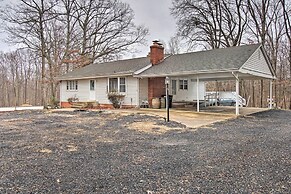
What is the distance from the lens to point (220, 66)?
12312 mm

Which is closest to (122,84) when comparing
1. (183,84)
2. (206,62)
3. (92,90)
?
(92,90)

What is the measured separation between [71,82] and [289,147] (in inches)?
686

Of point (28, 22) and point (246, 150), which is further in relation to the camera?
point (28, 22)

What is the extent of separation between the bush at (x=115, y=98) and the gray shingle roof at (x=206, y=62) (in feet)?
7.27

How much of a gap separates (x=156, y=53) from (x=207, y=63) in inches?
189

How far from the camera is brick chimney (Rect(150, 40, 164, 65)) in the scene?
1720cm

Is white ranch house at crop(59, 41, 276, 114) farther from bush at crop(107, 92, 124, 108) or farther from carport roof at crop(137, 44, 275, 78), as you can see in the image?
bush at crop(107, 92, 124, 108)

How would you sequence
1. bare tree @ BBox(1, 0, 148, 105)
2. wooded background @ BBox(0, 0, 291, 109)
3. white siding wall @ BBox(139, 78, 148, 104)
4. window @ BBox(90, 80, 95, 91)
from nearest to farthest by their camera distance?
white siding wall @ BBox(139, 78, 148, 104) < window @ BBox(90, 80, 95, 91) < bare tree @ BBox(1, 0, 148, 105) < wooded background @ BBox(0, 0, 291, 109)

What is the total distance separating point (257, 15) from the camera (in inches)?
858

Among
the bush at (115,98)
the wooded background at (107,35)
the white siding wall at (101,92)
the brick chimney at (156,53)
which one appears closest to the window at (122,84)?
the white siding wall at (101,92)

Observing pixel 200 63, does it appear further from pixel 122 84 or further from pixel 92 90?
pixel 92 90

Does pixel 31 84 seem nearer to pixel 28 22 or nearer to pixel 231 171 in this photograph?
pixel 28 22

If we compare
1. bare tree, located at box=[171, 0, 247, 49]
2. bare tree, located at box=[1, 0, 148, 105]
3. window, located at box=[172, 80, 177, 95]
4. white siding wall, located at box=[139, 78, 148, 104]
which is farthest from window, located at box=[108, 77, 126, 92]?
bare tree, located at box=[171, 0, 247, 49]

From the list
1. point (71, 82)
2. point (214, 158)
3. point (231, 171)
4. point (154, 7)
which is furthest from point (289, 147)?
point (154, 7)
